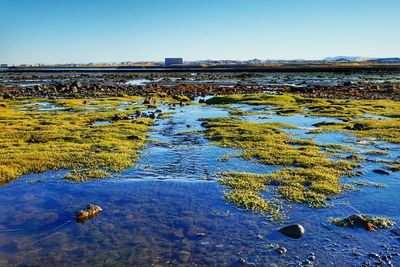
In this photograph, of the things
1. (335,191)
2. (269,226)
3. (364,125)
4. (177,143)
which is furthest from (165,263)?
(364,125)

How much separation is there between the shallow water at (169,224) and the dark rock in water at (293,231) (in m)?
0.20

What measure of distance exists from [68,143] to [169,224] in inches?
576

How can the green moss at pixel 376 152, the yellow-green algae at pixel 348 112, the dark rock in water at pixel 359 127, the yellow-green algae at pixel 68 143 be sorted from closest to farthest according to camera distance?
the yellow-green algae at pixel 68 143
the green moss at pixel 376 152
the yellow-green algae at pixel 348 112
the dark rock in water at pixel 359 127

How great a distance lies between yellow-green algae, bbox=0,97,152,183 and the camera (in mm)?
20984

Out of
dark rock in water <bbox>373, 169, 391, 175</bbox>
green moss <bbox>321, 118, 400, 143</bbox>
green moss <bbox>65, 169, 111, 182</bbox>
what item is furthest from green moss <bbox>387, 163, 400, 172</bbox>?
green moss <bbox>65, 169, 111, 182</bbox>

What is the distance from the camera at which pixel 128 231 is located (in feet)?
44.8

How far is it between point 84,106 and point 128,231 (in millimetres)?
38102

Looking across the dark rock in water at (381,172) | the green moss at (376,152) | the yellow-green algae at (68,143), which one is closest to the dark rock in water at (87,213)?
the yellow-green algae at (68,143)

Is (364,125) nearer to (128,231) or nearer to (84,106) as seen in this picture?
(128,231)

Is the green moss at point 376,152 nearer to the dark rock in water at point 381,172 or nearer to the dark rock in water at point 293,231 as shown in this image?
the dark rock in water at point 381,172

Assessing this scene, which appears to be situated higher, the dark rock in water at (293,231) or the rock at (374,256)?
the dark rock in water at (293,231)

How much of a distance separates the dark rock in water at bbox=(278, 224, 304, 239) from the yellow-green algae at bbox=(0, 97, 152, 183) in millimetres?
10124

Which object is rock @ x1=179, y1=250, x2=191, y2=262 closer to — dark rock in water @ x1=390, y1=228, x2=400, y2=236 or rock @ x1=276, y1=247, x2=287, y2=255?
rock @ x1=276, y1=247, x2=287, y2=255

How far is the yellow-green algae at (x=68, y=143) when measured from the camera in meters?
21.0
